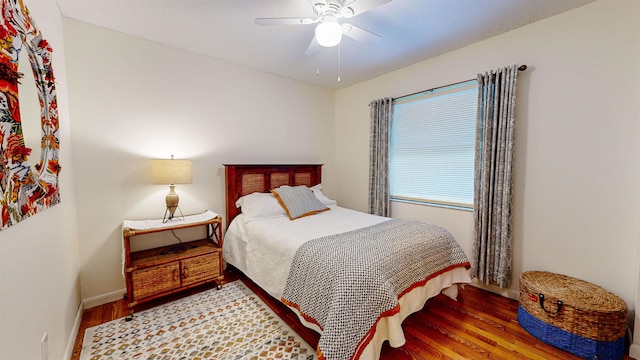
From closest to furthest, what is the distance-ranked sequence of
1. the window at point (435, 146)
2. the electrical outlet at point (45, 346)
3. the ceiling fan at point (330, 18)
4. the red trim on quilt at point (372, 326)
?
the electrical outlet at point (45, 346), the red trim on quilt at point (372, 326), the ceiling fan at point (330, 18), the window at point (435, 146)

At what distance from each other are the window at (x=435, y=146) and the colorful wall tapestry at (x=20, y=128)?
329 centimetres

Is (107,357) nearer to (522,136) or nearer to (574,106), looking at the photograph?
(522,136)

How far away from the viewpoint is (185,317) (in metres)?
2.15

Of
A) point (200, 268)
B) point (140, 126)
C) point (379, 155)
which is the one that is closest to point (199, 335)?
point (200, 268)

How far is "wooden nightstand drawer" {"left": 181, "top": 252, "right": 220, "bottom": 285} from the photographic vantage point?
2389mm

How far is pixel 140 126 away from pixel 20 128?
62.3 inches

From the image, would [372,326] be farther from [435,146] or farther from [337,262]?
[435,146]

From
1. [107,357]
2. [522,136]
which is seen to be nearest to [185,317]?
[107,357]

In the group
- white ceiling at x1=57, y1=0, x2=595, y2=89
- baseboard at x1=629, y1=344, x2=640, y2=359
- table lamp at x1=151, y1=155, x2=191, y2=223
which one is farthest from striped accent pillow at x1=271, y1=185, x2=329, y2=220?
baseboard at x1=629, y1=344, x2=640, y2=359

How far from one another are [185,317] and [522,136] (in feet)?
11.6

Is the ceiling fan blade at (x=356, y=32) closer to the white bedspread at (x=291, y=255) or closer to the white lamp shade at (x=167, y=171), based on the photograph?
the white bedspread at (x=291, y=255)

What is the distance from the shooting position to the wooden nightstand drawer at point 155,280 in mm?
2145

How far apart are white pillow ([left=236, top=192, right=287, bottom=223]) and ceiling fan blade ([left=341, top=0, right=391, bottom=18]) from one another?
6.72 feet

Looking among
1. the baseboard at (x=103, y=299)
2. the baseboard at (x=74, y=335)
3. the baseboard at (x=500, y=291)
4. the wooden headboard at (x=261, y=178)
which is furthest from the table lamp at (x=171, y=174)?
the baseboard at (x=500, y=291)
